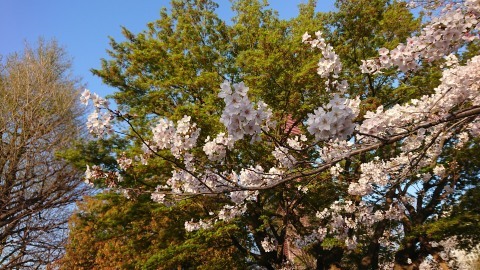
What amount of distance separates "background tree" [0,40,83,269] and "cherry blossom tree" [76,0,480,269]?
6.38 meters

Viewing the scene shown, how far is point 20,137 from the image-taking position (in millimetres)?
14602

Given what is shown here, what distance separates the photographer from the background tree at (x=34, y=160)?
559 inches

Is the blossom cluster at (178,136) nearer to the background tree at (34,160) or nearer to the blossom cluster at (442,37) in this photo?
the blossom cluster at (442,37)

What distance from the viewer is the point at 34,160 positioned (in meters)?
15.0

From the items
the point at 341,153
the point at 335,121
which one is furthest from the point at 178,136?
the point at 335,121

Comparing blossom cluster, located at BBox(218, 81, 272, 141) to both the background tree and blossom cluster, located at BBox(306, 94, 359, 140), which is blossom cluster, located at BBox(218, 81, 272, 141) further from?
the background tree

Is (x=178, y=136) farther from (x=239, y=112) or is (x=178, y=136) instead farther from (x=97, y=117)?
(x=239, y=112)

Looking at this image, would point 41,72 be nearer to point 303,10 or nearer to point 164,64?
point 164,64

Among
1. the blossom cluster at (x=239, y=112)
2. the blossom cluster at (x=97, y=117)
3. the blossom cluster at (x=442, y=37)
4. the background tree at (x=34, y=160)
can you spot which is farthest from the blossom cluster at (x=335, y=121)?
the background tree at (x=34, y=160)

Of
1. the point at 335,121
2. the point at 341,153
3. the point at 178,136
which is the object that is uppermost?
the point at 178,136

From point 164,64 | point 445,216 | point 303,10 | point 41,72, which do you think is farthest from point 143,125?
point 445,216

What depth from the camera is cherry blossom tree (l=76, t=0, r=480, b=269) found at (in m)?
3.07

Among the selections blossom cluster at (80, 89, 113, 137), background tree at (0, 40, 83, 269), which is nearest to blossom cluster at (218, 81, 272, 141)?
blossom cluster at (80, 89, 113, 137)

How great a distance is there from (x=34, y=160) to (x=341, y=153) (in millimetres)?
14095
